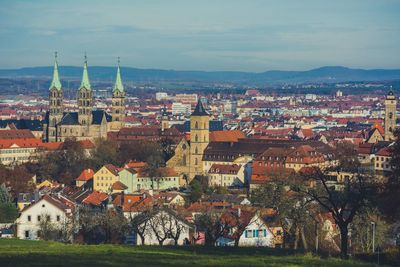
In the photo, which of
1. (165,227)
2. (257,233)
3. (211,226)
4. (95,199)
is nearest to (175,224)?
(165,227)

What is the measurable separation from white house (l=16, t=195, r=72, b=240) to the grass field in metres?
17.2

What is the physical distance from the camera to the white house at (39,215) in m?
45.7

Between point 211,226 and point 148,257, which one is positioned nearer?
point 148,257

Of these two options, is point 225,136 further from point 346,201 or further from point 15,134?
point 346,201

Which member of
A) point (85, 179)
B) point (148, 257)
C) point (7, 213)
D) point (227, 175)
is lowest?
point (227, 175)

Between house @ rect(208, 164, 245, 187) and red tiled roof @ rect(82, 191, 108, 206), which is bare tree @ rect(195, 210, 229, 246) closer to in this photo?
red tiled roof @ rect(82, 191, 108, 206)

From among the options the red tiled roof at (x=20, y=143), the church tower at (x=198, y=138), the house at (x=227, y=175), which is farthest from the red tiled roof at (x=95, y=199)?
the red tiled roof at (x=20, y=143)

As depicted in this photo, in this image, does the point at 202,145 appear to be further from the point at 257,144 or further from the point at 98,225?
the point at 98,225

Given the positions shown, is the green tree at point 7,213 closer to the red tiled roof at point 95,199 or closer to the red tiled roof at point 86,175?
the red tiled roof at point 95,199

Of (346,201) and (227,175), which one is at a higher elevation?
(346,201)

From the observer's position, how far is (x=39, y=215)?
47062mm

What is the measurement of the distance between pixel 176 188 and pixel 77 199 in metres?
19.1

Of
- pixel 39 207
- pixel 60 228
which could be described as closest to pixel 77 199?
pixel 39 207

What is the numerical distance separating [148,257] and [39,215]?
2390 centimetres
